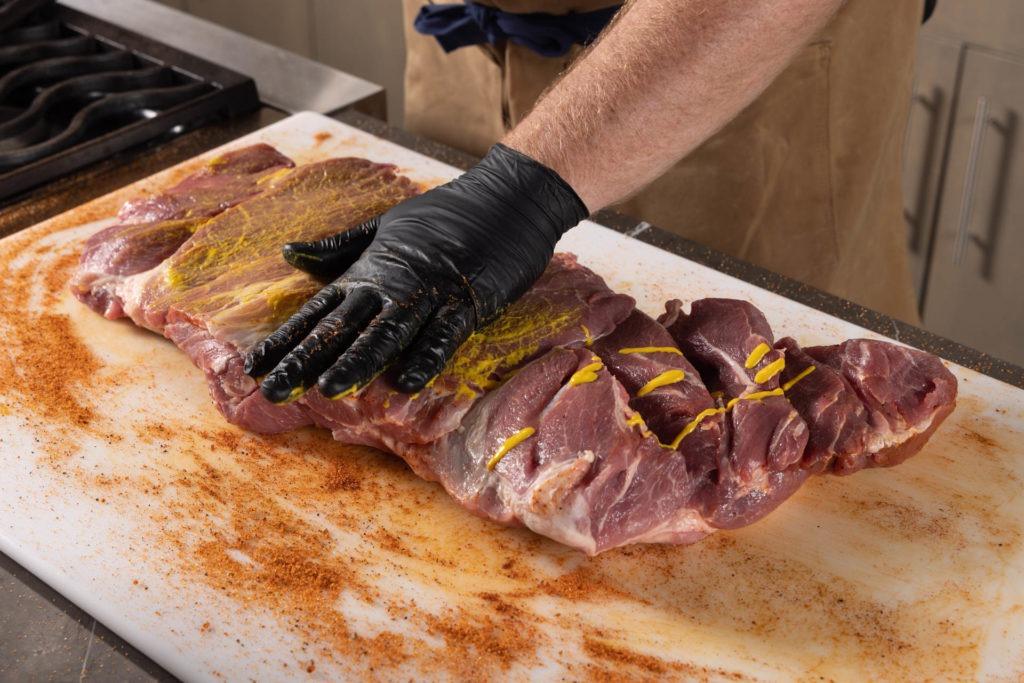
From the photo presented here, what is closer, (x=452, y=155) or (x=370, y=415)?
(x=370, y=415)

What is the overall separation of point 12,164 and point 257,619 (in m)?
1.67

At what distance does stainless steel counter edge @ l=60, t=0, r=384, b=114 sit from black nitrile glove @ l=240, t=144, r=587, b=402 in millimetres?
1222

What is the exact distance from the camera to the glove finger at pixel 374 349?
6.10 feet

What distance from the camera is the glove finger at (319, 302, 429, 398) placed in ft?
6.10

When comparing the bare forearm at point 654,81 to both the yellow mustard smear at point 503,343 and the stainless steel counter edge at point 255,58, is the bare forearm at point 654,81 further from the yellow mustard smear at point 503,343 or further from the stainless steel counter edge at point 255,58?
the stainless steel counter edge at point 255,58

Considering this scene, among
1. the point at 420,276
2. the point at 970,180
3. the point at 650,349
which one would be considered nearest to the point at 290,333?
the point at 420,276

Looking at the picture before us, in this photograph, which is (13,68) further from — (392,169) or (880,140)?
(880,140)

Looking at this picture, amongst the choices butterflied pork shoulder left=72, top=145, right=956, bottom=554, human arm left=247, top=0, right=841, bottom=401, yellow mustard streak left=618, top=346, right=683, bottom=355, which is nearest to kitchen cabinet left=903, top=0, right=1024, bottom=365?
human arm left=247, top=0, right=841, bottom=401

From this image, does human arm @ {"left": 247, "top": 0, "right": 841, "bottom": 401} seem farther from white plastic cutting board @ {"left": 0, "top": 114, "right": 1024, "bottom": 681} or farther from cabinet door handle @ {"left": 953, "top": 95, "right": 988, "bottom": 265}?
cabinet door handle @ {"left": 953, "top": 95, "right": 988, "bottom": 265}

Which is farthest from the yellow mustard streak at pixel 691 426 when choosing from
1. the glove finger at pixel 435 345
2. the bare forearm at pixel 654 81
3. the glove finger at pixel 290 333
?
the glove finger at pixel 290 333

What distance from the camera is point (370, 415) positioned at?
199cm

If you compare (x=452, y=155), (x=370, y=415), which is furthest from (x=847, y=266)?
(x=370, y=415)

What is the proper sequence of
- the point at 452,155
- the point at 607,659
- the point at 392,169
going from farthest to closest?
the point at 452,155
the point at 392,169
the point at 607,659

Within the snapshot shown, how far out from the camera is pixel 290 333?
78.3 inches
